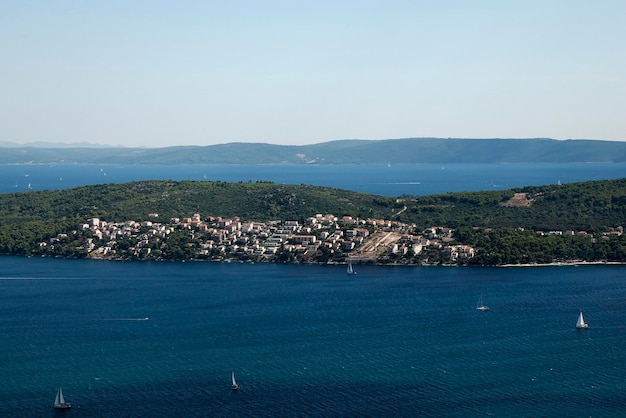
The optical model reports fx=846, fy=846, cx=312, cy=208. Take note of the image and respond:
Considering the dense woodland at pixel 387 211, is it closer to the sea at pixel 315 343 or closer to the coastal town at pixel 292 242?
the coastal town at pixel 292 242

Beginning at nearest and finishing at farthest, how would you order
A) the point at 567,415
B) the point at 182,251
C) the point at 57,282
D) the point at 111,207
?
1. the point at 567,415
2. the point at 57,282
3. the point at 182,251
4. the point at 111,207

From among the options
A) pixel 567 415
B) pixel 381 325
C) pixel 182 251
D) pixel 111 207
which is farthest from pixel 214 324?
pixel 111 207

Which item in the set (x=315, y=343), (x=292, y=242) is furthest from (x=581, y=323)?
(x=292, y=242)

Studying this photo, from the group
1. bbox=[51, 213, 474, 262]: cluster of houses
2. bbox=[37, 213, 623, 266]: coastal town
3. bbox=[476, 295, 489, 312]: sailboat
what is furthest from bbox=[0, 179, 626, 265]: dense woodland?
bbox=[476, 295, 489, 312]: sailboat

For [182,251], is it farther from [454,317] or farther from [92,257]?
[454,317]

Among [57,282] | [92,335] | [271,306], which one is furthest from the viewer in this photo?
[57,282]

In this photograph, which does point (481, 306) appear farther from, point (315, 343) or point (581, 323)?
point (315, 343)
